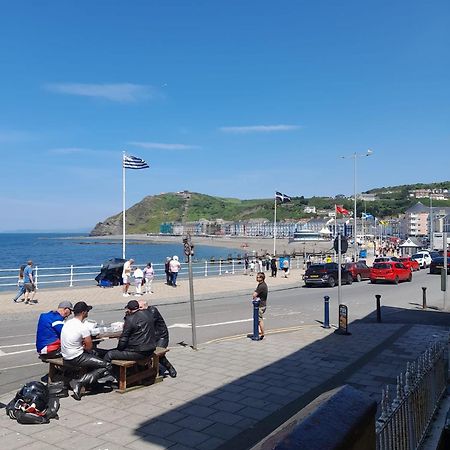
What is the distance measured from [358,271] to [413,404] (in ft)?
91.0

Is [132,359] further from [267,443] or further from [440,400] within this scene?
[267,443]

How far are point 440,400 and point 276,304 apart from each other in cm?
1363

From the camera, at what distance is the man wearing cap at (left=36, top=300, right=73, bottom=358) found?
8086 mm

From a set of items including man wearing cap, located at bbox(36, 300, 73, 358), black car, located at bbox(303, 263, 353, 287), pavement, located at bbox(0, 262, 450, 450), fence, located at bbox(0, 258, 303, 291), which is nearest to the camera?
pavement, located at bbox(0, 262, 450, 450)

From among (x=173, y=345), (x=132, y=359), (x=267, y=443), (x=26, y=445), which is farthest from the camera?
(x=173, y=345)

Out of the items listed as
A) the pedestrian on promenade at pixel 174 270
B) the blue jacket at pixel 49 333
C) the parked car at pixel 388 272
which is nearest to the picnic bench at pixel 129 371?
the blue jacket at pixel 49 333

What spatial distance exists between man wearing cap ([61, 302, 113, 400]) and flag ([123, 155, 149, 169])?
73.5 ft

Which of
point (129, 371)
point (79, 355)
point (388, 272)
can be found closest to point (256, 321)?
point (129, 371)

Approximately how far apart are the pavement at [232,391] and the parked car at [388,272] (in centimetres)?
1613

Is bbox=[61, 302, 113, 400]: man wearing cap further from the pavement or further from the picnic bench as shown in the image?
the pavement

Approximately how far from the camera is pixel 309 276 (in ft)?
93.2

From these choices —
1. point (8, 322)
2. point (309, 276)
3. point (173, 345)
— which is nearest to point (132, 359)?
point (173, 345)

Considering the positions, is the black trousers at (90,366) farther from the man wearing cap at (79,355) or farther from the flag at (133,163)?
the flag at (133,163)

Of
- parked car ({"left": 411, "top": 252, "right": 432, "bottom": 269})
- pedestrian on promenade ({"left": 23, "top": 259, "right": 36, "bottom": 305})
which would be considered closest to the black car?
pedestrian on promenade ({"left": 23, "top": 259, "right": 36, "bottom": 305})
